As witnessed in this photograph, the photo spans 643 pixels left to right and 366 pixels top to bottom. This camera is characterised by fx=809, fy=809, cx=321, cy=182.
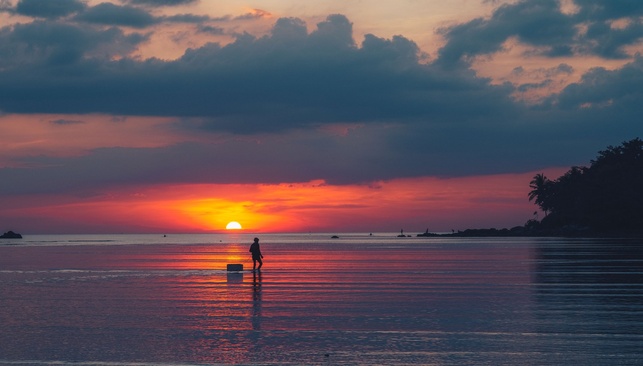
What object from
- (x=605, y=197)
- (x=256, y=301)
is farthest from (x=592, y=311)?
(x=605, y=197)

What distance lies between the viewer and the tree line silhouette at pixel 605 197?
550 ft

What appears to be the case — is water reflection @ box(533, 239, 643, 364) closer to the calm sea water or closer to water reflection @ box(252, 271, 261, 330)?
the calm sea water

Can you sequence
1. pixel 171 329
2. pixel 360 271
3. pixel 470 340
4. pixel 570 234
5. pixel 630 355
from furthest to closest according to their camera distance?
pixel 570 234
pixel 360 271
pixel 171 329
pixel 470 340
pixel 630 355

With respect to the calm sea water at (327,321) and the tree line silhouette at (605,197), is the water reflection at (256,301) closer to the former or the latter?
the calm sea water at (327,321)

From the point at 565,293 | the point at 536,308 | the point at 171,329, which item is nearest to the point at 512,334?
the point at 536,308

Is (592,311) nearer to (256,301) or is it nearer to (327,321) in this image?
(327,321)

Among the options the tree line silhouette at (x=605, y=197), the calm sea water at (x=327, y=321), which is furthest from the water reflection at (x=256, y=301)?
the tree line silhouette at (x=605, y=197)

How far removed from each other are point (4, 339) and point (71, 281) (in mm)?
21681

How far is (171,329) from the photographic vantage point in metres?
22.3

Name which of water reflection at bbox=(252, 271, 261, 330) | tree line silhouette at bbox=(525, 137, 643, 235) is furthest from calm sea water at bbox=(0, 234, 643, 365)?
tree line silhouette at bbox=(525, 137, 643, 235)

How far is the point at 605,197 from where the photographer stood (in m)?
171

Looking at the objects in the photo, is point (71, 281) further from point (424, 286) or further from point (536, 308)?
point (536, 308)

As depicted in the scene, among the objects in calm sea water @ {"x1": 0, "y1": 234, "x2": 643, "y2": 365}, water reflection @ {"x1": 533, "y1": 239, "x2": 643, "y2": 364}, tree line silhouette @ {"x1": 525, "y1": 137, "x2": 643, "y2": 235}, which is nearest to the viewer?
calm sea water @ {"x1": 0, "y1": 234, "x2": 643, "y2": 365}

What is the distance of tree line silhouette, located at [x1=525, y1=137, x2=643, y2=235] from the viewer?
550 feet
